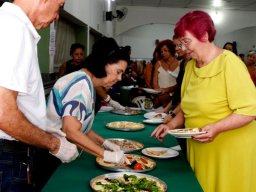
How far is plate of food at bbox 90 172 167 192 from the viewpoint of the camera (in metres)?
1.33

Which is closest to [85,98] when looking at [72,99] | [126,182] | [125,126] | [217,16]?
[72,99]

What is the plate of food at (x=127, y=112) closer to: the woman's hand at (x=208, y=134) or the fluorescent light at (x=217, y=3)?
the woman's hand at (x=208, y=134)

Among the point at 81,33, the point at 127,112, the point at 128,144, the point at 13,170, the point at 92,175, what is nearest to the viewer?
the point at 13,170

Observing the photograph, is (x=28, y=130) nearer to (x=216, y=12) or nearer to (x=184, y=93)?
(x=184, y=93)

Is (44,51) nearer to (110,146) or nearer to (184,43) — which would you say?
(110,146)

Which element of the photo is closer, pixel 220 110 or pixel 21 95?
pixel 21 95

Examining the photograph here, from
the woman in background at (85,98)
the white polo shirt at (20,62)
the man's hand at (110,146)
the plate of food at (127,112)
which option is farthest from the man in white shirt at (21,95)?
the plate of food at (127,112)

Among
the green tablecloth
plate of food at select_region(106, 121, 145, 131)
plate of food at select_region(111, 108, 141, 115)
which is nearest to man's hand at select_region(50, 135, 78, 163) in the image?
the green tablecloth

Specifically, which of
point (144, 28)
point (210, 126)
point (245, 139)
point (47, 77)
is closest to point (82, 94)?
point (210, 126)

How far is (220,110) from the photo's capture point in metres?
1.80

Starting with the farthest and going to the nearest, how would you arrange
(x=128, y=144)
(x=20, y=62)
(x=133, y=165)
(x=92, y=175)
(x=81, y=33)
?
(x=81, y=33) → (x=128, y=144) → (x=133, y=165) → (x=92, y=175) → (x=20, y=62)

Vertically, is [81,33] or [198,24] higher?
[81,33]

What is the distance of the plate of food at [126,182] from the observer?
1.33 metres

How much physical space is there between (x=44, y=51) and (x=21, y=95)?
268 cm
